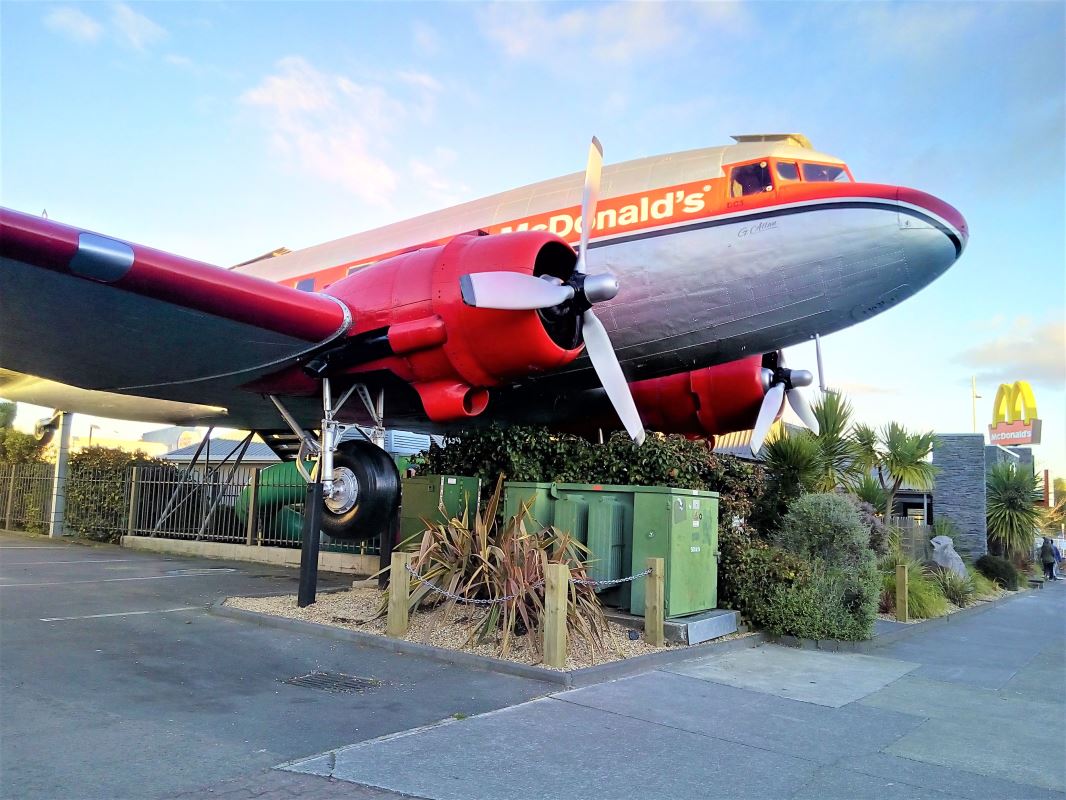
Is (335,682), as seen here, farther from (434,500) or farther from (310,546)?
(434,500)

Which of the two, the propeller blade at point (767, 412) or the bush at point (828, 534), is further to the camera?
the propeller blade at point (767, 412)

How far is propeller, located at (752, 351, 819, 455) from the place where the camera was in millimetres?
12641

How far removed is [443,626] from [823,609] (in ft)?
15.9

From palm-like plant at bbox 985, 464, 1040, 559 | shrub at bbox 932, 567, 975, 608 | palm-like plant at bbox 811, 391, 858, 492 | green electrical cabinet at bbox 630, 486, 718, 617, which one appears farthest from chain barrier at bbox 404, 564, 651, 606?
palm-like plant at bbox 985, 464, 1040, 559

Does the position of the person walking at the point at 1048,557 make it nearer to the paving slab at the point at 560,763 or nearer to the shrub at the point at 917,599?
the shrub at the point at 917,599

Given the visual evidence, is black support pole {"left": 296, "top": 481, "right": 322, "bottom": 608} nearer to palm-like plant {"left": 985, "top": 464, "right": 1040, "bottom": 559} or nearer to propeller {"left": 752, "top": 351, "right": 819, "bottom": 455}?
propeller {"left": 752, "top": 351, "right": 819, "bottom": 455}

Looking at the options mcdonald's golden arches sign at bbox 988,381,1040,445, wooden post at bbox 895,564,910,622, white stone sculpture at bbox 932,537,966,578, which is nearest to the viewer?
wooden post at bbox 895,564,910,622

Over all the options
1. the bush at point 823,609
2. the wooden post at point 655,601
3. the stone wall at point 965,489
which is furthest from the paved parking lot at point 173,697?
the stone wall at point 965,489

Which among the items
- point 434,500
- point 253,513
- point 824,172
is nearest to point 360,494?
point 434,500

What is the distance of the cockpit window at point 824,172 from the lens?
31.7ft

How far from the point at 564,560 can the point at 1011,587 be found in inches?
690

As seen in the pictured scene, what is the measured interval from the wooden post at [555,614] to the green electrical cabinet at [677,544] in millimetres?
1659

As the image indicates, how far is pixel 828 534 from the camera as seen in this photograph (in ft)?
35.6

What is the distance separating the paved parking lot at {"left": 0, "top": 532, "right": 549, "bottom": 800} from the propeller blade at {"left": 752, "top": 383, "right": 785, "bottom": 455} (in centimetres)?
706
